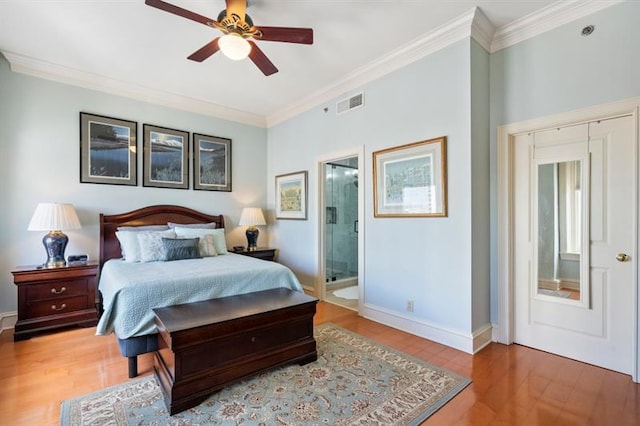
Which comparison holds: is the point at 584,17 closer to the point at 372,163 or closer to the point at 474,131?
the point at 474,131

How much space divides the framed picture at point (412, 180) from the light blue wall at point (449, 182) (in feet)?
0.24

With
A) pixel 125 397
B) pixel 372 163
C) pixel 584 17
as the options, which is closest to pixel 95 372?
pixel 125 397

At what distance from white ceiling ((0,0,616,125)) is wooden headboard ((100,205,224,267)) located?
5.28ft

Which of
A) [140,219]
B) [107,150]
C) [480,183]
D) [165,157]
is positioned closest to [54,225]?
[140,219]

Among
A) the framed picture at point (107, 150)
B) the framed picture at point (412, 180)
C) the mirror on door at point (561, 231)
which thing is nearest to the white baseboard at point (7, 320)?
the framed picture at point (107, 150)

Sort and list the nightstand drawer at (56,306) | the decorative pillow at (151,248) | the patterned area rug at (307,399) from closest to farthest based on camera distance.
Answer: the patterned area rug at (307,399), the nightstand drawer at (56,306), the decorative pillow at (151,248)

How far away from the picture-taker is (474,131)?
9.32ft

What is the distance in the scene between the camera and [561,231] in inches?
108

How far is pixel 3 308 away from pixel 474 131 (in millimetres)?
5327

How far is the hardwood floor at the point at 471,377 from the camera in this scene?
1.89 metres

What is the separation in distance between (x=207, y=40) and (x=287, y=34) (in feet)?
3.95

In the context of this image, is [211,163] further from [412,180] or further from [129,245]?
[412,180]

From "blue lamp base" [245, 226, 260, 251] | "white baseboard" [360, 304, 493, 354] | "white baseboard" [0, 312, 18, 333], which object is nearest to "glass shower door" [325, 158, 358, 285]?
"blue lamp base" [245, 226, 260, 251]

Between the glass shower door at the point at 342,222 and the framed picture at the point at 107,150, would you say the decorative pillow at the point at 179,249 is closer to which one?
the framed picture at the point at 107,150
